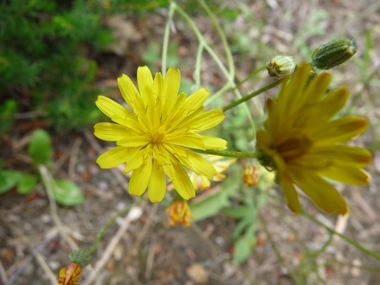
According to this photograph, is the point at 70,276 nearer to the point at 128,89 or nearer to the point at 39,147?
the point at 128,89

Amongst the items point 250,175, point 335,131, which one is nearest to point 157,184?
point 250,175

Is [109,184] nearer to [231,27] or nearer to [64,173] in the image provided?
[64,173]

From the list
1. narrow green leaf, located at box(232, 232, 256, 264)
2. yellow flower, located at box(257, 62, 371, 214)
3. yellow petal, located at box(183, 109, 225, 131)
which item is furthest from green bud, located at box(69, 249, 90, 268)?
narrow green leaf, located at box(232, 232, 256, 264)

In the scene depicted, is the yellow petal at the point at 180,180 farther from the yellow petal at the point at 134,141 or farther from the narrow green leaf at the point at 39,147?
the narrow green leaf at the point at 39,147

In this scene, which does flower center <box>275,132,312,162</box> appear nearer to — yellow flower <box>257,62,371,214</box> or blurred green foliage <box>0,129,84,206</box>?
yellow flower <box>257,62,371,214</box>

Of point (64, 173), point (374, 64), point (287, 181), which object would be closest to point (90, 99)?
point (64, 173)

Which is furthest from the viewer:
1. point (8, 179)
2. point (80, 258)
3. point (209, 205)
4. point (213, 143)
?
point (209, 205)
